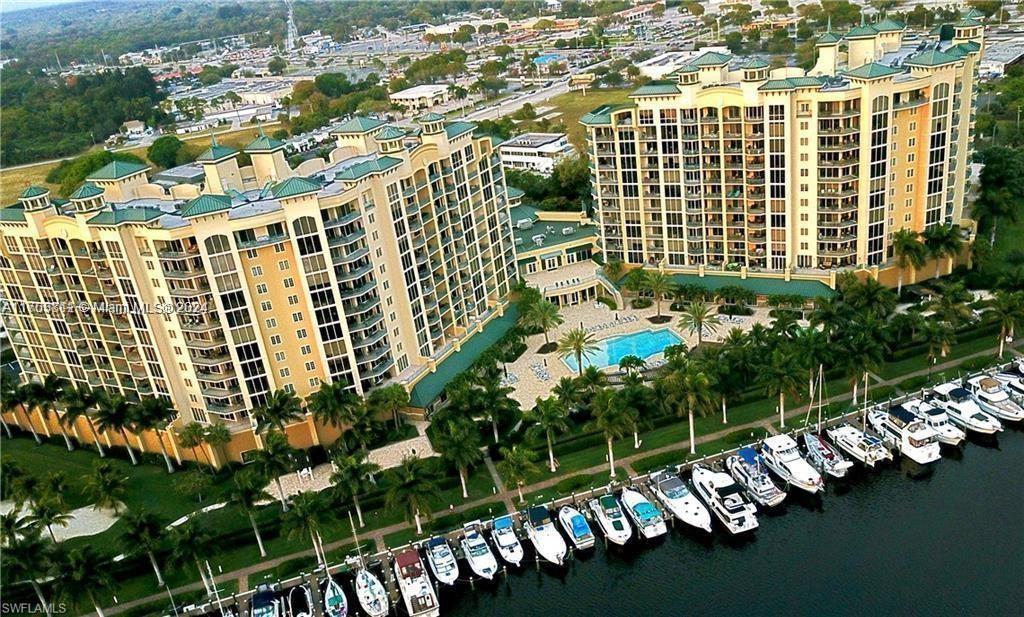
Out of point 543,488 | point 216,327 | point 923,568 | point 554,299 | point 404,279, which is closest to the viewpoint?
point 923,568

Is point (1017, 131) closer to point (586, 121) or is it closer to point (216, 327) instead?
point (586, 121)

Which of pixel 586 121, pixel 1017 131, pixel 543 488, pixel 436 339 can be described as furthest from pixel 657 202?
pixel 1017 131

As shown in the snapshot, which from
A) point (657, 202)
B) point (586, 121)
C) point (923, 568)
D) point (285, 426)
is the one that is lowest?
point (923, 568)

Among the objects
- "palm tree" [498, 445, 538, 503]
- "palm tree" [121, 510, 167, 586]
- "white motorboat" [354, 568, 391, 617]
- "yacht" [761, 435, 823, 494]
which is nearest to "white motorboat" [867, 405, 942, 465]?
"yacht" [761, 435, 823, 494]

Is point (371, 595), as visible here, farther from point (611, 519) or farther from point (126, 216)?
point (126, 216)

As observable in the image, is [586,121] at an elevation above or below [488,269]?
above

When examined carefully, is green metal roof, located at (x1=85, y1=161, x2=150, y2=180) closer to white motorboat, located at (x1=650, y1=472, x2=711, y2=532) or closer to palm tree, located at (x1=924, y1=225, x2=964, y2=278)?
white motorboat, located at (x1=650, y1=472, x2=711, y2=532)

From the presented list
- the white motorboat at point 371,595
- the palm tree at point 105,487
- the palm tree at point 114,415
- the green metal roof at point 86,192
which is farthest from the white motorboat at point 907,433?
the green metal roof at point 86,192
